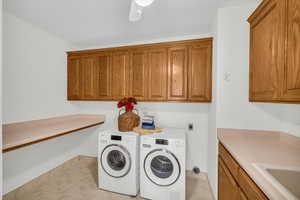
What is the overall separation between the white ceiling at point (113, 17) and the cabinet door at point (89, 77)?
422mm

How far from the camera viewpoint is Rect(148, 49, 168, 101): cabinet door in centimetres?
226

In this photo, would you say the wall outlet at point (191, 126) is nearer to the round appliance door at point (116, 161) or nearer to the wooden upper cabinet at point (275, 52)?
the wooden upper cabinet at point (275, 52)

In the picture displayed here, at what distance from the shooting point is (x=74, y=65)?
270 centimetres

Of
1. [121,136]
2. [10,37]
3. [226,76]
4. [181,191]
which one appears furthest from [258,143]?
[10,37]

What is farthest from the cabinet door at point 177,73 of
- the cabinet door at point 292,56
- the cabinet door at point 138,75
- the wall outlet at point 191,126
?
the cabinet door at point 292,56

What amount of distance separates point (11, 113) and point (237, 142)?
2.83 m

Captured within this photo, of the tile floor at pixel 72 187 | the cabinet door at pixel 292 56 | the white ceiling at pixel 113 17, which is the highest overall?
the white ceiling at pixel 113 17

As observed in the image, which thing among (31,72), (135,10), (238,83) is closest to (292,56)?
(238,83)

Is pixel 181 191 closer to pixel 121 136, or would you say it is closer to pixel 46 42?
pixel 121 136

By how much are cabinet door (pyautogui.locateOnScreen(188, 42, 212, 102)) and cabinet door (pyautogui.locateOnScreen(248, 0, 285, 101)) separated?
59 centimetres

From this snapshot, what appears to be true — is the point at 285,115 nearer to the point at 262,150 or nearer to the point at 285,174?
the point at 262,150

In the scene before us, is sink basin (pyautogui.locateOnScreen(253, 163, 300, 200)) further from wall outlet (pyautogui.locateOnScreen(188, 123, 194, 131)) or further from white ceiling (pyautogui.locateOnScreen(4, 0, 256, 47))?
white ceiling (pyautogui.locateOnScreen(4, 0, 256, 47))

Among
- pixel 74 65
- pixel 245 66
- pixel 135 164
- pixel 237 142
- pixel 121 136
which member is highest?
pixel 74 65

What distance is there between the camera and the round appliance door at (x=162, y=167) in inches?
65.6
